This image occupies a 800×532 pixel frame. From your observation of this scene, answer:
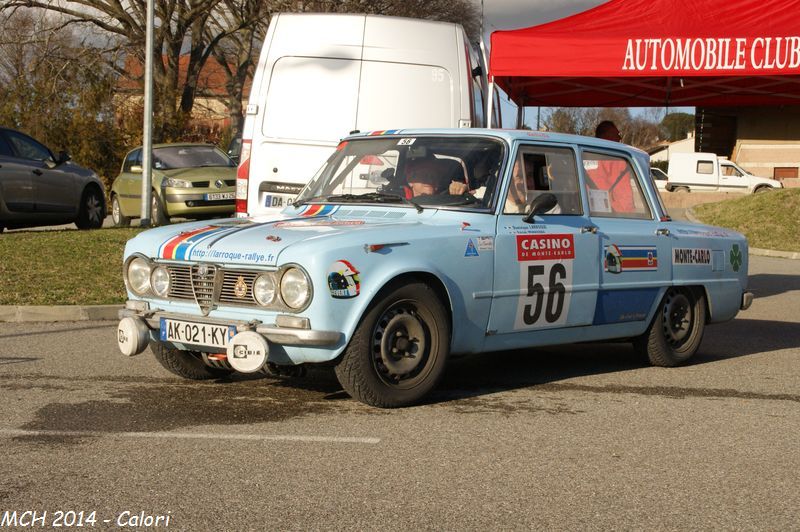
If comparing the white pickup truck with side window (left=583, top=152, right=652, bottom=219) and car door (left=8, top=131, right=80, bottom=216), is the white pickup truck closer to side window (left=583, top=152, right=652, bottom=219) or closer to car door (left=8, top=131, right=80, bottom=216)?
car door (left=8, top=131, right=80, bottom=216)

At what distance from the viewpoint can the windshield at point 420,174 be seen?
7227mm

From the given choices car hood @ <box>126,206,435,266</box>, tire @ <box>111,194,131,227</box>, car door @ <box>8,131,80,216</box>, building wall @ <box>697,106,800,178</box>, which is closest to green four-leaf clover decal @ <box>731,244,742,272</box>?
car hood @ <box>126,206,435,266</box>

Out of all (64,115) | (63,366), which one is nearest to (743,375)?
(63,366)

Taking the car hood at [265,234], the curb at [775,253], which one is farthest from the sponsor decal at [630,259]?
the curb at [775,253]

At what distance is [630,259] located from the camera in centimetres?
801

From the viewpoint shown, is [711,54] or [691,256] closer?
[691,256]

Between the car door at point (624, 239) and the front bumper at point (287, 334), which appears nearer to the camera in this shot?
the front bumper at point (287, 334)

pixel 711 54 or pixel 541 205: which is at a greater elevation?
pixel 711 54

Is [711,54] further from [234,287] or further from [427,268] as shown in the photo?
[234,287]

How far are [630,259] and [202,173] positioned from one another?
1310 cm

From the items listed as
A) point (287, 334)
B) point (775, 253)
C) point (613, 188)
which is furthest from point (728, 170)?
point (287, 334)

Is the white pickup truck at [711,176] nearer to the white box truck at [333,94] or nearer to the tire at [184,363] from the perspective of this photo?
the white box truck at [333,94]

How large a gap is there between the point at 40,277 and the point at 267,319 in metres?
7.30

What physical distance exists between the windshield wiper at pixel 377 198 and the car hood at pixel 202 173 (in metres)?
12.7
